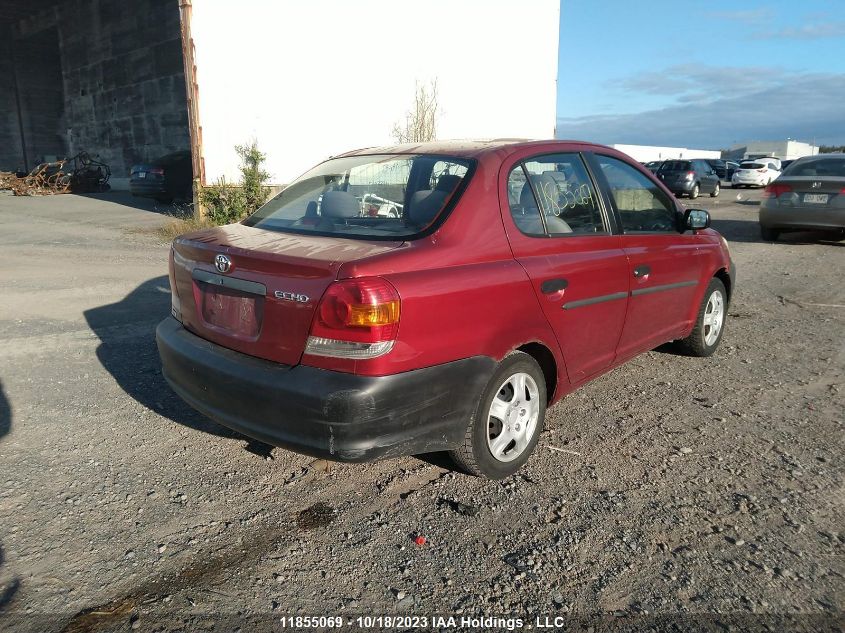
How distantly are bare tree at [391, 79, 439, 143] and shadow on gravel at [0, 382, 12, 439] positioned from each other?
14.1 metres

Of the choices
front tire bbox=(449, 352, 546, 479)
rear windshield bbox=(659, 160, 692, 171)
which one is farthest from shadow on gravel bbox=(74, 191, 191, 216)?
rear windshield bbox=(659, 160, 692, 171)

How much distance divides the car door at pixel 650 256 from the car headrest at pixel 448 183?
4.11 ft

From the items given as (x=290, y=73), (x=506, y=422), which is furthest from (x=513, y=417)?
(x=290, y=73)

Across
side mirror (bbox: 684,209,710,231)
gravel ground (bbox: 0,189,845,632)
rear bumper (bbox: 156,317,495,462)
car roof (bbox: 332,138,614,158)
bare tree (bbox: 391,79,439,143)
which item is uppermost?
bare tree (bbox: 391,79,439,143)

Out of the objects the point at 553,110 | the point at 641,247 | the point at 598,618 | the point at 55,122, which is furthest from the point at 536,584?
the point at 55,122

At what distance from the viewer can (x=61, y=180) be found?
82.1 ft

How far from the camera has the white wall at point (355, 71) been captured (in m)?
13.7

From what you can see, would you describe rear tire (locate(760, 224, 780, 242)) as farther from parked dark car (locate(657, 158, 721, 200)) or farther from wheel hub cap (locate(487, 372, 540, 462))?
parked dark car (locate(657, 158, 721, 200))

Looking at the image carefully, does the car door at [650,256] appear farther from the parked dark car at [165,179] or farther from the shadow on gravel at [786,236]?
the parked dark car at [165,179]

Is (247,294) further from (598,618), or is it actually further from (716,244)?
(716,244)

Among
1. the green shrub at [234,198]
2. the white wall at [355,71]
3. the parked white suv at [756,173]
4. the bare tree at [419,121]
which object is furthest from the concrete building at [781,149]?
the green shrub at [234,198]

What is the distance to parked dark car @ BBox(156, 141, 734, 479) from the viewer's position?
269cm

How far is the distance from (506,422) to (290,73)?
1364 cm

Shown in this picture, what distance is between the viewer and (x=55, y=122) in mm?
31656
